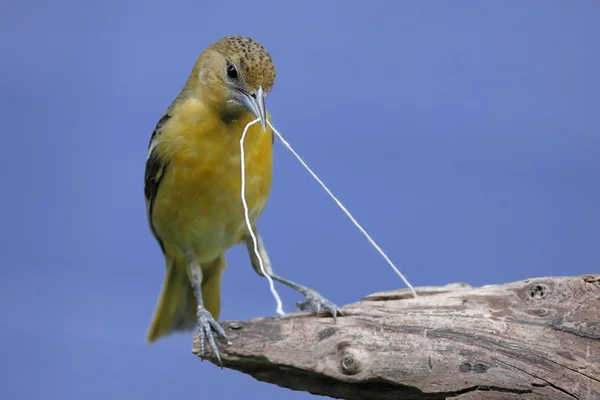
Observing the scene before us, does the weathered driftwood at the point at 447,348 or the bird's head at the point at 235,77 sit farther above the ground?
the bird's head at the point at 235,77

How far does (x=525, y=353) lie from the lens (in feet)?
10.8

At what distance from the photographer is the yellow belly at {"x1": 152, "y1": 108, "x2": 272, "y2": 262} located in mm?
3855

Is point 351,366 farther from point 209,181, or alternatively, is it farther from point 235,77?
point 235,77

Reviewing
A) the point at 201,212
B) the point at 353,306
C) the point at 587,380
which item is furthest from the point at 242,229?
the point at 587,380

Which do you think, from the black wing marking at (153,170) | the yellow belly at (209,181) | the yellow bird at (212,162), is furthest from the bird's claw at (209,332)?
the black wing marking at (153,170)

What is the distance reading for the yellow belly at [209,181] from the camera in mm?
3855

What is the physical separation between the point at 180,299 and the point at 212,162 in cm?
110

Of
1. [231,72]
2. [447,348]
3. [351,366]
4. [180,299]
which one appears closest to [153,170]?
[231,72]

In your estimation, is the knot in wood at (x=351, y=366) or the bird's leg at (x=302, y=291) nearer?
the knot in wood at (x=351, y=366)

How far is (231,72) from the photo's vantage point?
12.0 feet

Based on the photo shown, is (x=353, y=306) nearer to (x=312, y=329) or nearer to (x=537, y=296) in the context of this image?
(x=312, y=329)

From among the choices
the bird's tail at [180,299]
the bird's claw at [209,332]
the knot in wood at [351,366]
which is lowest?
the knot in wood at [351,366]

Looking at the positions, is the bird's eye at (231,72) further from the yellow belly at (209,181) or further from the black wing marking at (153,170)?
the black wing marking at (153,170)

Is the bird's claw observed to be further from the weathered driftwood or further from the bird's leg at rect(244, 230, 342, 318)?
the bird's leg at rect(244, 230, 342, 318)
